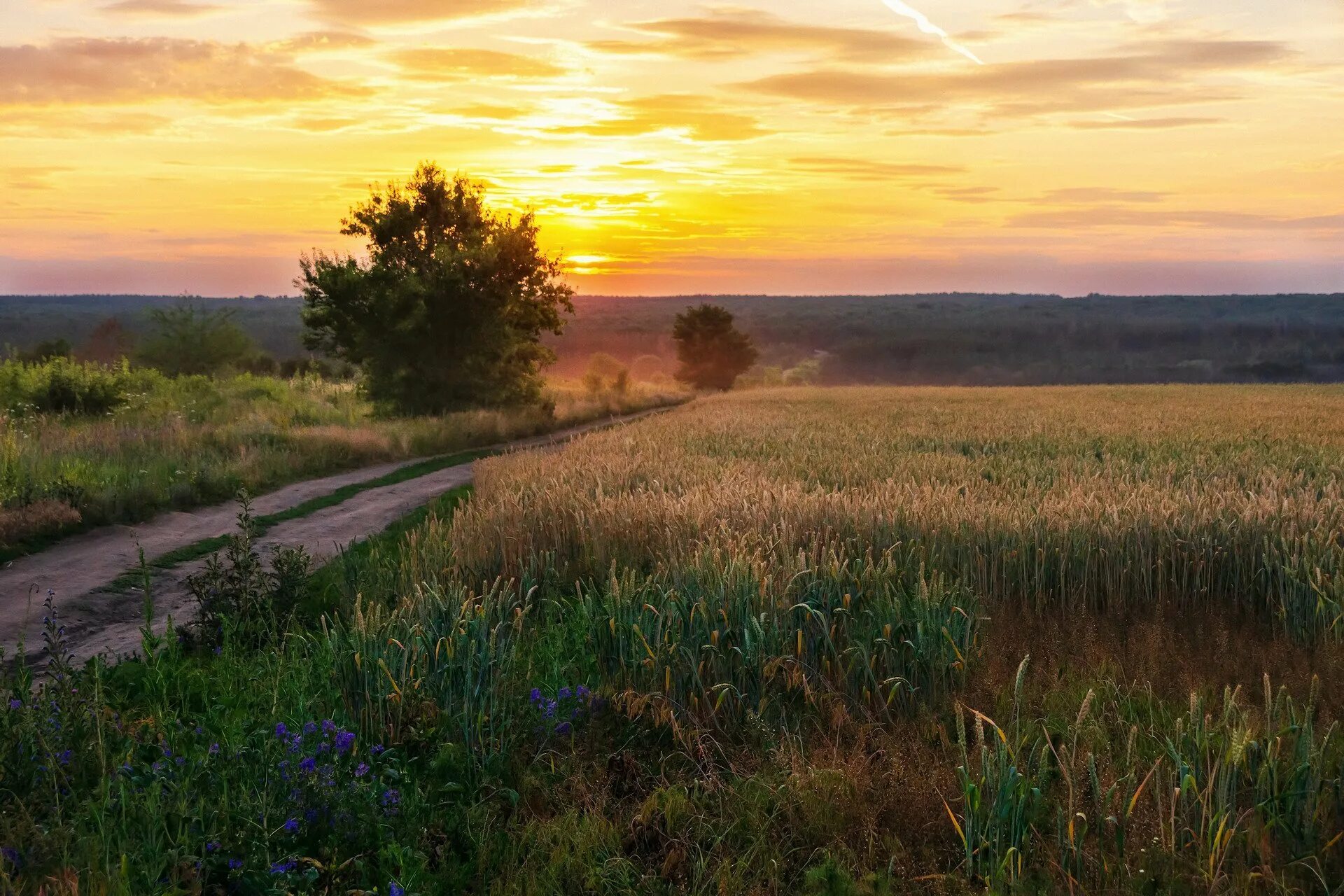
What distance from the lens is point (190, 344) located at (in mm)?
55125

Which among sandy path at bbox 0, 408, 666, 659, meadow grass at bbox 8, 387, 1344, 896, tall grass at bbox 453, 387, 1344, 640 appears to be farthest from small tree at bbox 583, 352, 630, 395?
meadow grass at bbox 8, 387, 1344, 896

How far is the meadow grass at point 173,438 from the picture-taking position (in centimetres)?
1589

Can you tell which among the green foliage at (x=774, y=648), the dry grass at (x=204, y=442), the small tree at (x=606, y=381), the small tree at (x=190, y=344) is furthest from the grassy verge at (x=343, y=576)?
the small tree at (x=190, y=344)

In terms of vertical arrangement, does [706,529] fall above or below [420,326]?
below

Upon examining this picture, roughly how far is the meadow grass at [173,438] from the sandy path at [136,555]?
559 mm

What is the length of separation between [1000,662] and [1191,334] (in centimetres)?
17159

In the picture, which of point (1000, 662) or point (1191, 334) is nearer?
point (1000, 662)

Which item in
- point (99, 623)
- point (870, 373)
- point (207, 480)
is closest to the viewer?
point (99, 623)

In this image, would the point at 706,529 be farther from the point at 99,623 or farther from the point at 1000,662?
the point at 99,623

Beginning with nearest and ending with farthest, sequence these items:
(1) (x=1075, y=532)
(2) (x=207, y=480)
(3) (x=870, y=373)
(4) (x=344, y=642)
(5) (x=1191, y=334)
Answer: (4) (x=344, y=642) < (1) (x=1075, y=532) < (2) (x=207, y=480) < (3) (x=870, y=373) < (5) (x=1191, y=334)

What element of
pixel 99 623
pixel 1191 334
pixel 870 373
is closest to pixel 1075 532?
pixel 99 623

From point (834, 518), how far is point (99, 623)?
758 centimetres

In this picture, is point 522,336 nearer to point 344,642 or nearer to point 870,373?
point 344,642

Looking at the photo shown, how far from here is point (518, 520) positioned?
10.8 metres
